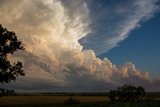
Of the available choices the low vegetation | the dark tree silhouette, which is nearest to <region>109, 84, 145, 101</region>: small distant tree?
the low vegetation

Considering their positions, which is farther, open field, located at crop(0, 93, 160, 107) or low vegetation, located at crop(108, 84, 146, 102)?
low vegetation, located at crop(108, 84, 146, 102)

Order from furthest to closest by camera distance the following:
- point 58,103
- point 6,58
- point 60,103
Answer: point 58,103 < point 60,103 < point 6,58

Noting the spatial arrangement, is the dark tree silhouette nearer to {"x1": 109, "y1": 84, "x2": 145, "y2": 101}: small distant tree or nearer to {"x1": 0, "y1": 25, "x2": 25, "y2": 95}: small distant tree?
{"x1": 0, "y1": 25, "x2": 25, "y2": 95}: small distant tree

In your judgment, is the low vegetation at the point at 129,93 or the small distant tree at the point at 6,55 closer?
the small distant tree at the point at 6,55

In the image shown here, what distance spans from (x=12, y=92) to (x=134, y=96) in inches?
2118

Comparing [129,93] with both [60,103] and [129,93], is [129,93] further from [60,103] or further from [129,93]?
[60,103]

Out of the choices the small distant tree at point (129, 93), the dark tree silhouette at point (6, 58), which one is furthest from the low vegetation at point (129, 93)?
the dark tree silhouette at point (6, 58)

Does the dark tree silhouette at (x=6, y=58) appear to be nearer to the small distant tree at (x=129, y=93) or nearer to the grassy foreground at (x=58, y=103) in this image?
the grassy foreground at (x=58, y=103)

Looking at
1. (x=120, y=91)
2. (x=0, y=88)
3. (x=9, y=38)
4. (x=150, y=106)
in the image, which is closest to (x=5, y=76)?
(x=0, y=88)

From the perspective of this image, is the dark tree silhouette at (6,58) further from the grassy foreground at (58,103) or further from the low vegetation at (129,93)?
the low vegetation at (129,93)

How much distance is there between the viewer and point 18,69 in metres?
54.9

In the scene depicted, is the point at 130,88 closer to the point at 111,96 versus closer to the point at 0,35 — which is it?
the point at 111,96

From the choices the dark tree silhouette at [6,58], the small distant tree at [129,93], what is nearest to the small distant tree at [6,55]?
the dark tree silhouette at [6,58]

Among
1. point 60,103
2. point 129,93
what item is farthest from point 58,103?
point 129,93
